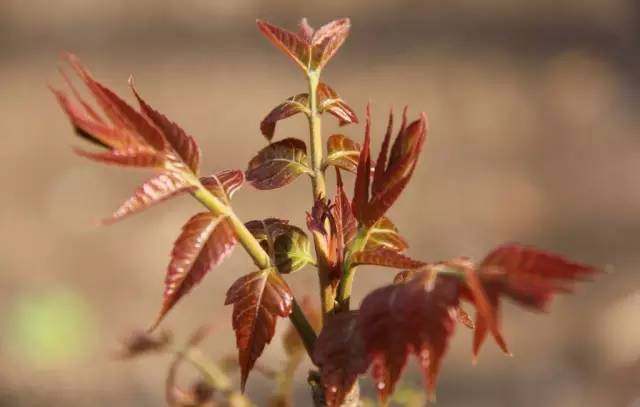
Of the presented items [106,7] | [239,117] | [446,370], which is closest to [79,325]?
[239,117]

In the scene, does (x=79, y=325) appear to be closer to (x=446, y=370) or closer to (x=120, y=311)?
(x=120, y=311)

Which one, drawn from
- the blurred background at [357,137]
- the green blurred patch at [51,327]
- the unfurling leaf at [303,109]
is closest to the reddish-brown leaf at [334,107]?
the unfurling leaf at [303,109]

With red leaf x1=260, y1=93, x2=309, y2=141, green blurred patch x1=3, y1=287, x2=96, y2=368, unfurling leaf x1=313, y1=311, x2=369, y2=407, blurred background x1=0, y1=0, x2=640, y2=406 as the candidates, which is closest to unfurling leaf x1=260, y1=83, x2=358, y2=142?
red leaf x1=260, y1=93, x2=309, y2=141

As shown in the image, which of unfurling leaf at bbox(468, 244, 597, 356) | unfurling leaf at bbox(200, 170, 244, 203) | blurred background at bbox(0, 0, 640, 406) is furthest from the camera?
blurred background at bbox(0, 0, 640, 406)

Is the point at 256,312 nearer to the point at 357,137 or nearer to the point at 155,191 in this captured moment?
the point at 155,191

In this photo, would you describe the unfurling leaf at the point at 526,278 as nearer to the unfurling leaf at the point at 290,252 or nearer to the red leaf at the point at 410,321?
the red leaf at the point at 410,321

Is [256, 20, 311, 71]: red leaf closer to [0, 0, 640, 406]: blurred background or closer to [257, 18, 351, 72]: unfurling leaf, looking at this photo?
[257, 18, 351, 72]: unfurling leaf

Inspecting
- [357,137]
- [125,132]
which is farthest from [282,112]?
[357,137]
